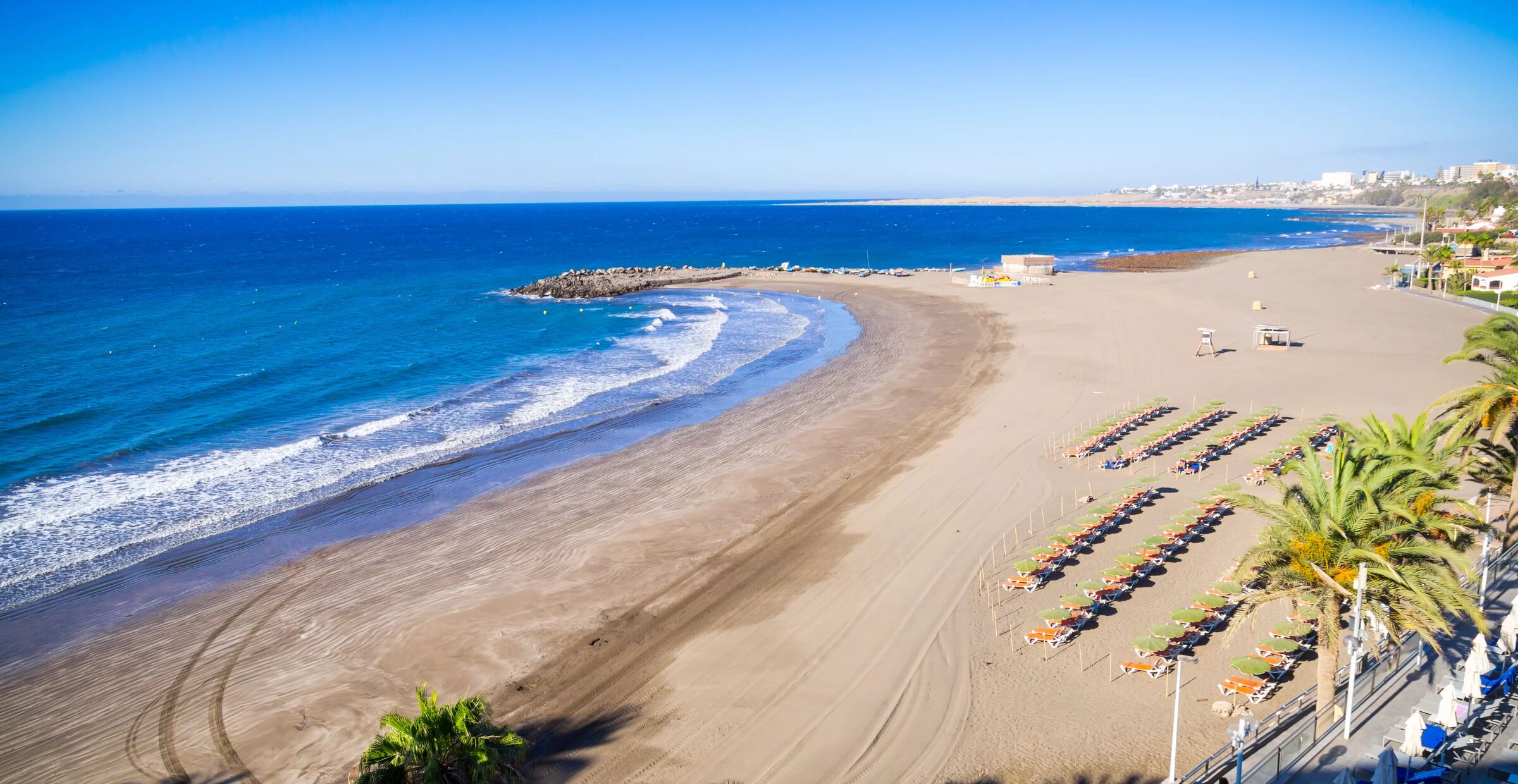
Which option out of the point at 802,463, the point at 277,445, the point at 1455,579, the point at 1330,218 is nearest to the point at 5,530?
the point at 277,445

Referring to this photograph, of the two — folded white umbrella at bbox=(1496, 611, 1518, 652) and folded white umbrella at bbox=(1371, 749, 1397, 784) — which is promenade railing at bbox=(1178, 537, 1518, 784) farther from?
folded white umbrella at bbox=(1371, 749, 1397, 784)

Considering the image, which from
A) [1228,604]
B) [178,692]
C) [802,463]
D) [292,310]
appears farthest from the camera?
[292,310]

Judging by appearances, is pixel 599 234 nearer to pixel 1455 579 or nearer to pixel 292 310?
pixel 292 310

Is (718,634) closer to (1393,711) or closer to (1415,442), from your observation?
(1393,711)

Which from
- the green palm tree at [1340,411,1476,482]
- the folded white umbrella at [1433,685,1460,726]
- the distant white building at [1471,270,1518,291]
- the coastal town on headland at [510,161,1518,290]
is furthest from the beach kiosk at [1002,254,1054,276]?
the folded white umbrella at [1433,685,1460,726]

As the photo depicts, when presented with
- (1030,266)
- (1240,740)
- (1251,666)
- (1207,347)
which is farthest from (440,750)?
(1030,266)

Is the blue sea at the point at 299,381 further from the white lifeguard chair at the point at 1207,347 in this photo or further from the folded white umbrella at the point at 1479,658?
the folded white umbrella at the point at 1479,658
